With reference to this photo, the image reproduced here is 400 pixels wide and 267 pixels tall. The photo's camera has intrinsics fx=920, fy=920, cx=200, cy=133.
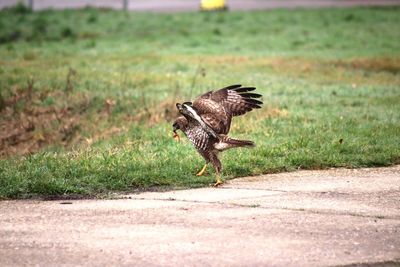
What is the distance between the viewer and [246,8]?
31109 millimetres

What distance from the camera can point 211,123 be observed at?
8586 mm

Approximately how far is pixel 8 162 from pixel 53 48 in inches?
486

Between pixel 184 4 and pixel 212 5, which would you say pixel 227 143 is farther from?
pixel 184 4

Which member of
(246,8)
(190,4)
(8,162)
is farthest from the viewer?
(190,4)

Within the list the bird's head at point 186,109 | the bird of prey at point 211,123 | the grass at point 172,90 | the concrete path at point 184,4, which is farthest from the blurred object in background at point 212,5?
the bird's head at point 186,109

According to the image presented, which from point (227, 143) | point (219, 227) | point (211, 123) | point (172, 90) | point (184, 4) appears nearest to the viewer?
point (219, 227)

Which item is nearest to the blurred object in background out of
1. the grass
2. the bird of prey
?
the grass

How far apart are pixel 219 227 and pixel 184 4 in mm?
27289

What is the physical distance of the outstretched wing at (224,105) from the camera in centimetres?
866

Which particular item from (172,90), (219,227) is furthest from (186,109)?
(172,90)

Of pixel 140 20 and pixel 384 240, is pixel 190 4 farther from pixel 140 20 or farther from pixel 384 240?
pixel 384 240

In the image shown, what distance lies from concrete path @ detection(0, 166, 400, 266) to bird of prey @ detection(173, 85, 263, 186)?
0.37 m

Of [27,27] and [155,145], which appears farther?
[27,27]

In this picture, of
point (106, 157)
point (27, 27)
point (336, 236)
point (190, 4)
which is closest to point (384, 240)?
point (336, 236)
